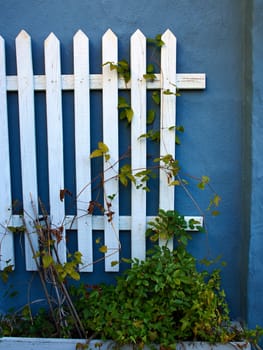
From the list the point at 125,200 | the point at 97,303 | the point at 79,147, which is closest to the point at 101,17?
the point at 79,147

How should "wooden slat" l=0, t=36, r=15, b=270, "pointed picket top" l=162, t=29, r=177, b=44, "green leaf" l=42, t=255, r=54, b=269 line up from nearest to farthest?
"green leaf" l=42, t=255, r=54, b=269
"pointed picket top" l=162, t=29, r=177, b=44
"wooden slat" l=0, t=36, r=15, b=270

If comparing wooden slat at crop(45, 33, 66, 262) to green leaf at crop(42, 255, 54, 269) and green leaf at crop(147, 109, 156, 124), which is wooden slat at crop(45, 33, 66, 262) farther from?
green leaf at crop(147, 109, 156, 124)

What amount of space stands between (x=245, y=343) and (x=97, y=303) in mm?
815

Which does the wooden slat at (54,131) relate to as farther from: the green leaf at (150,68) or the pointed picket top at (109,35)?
the green leaf at (150,68)

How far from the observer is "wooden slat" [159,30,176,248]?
2354 millimetres

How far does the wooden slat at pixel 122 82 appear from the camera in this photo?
7.84 feet

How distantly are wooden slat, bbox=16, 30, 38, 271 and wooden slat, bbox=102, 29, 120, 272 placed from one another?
439 millimetres

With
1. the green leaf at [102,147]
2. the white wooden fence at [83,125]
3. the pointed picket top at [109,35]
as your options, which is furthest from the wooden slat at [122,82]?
the green leaf at [102,147]

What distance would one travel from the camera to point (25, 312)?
247 centimetres

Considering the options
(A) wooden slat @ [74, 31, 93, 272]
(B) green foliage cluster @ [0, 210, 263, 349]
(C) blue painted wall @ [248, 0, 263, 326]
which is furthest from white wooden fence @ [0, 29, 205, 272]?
(C) blue painted wall @ [248, 0, 263, 326]

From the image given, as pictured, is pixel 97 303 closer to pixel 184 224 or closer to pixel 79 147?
pixel 184 224

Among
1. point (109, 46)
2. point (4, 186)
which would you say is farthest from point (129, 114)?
point (4, 186)

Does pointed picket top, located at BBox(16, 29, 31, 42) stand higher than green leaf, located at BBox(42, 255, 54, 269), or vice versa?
pointed picket top, located at BBox(16, 29, 31, 42)

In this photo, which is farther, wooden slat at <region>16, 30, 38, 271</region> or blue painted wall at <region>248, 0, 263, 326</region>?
wooden slat at <region>16, 30, 38, 271</region>
